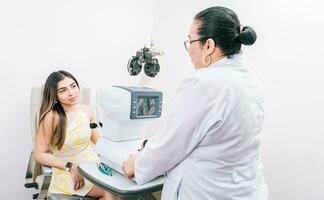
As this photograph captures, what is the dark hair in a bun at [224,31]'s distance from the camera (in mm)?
984

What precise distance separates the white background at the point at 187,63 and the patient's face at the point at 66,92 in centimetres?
46

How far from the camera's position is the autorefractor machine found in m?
1.11

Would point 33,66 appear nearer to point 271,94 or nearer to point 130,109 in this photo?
point 130,109

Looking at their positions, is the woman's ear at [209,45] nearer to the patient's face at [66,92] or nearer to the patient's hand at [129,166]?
the patient's hand at [129,166]

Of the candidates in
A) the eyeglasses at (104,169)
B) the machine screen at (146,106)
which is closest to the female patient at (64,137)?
the eyeglasses at (104,169)

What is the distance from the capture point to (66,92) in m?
1.68

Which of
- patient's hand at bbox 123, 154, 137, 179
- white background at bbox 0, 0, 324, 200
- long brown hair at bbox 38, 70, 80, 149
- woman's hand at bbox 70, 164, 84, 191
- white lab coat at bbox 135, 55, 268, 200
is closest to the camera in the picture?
white lab coat at bbox 135, 55, 268, 200

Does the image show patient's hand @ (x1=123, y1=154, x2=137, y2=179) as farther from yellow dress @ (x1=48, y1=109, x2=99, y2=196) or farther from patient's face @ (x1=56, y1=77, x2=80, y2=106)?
patient's face @ (x1=56, y1=77, x2=80, y2=106)

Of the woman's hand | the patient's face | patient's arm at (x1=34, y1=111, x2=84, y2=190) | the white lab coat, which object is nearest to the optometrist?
the white lab coat

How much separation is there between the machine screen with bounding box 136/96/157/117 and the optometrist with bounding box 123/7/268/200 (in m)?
0.17

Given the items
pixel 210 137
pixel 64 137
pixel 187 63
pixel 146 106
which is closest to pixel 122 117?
pixel 146 106

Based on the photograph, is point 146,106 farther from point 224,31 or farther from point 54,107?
point 54,107

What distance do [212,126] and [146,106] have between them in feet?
1.13

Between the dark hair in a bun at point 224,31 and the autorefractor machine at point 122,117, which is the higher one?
the dark hair in a bun at point 224,31
